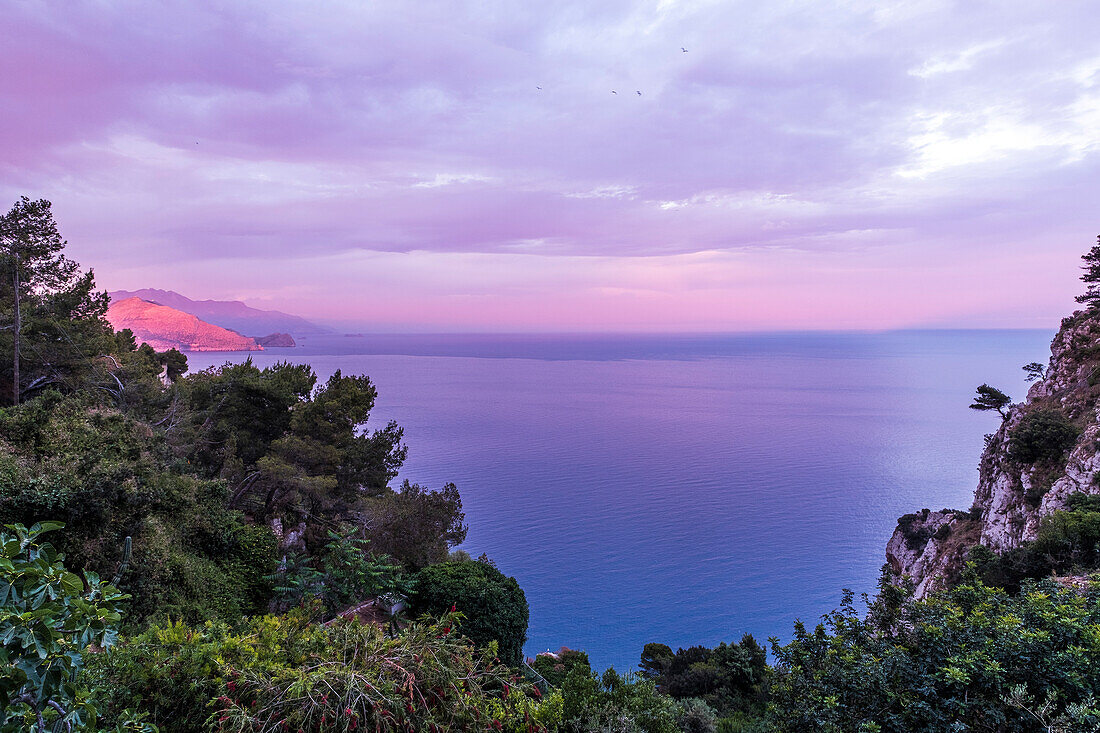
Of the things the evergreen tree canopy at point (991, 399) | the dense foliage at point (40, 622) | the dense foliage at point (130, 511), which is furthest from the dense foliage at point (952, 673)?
the evergreen tree canopy at point (991, 399)

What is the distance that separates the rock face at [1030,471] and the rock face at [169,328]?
498 feet

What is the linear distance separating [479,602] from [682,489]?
32.0 metres

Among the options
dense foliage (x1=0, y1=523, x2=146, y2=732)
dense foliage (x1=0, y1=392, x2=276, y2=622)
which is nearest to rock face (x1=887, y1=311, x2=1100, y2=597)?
dense foliage (x1=0, y1=523, x2=146, y2=732)

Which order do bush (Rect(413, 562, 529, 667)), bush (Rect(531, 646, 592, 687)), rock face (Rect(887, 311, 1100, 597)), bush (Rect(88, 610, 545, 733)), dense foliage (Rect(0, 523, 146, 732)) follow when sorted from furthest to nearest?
Answer: rock face (Rect(887, 311, 1100, 597)) < bush (Rect(531, 646, 592, 687)) < bush (Rect(413, 562, 529, 667)) < bush (Rect(88, 610, 545, 733)) < dense foliage (Rect(0, 523, 146, 732))

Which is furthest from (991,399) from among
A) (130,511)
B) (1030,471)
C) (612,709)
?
(130,511)

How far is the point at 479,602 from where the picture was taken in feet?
41.2

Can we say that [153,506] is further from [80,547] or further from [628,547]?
[628,547]

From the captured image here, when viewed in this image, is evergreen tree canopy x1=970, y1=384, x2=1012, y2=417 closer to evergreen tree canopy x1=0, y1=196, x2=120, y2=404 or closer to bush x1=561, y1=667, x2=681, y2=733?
bush x1=561, y1=667, x2=681, y2=733

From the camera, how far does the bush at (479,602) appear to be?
12.4 m

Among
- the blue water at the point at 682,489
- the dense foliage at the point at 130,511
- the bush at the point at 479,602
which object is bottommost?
the blue water at the point at 682,489

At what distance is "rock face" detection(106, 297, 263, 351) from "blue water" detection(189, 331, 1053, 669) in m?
76.6

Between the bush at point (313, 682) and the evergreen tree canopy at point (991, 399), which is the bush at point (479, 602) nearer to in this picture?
the bush at point (313, 682)

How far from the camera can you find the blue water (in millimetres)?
27641

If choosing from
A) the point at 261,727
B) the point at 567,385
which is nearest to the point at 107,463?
the point at 261,727
